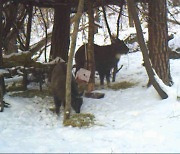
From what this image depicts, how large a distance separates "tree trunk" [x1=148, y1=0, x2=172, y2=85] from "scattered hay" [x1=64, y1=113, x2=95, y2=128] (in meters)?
2.73

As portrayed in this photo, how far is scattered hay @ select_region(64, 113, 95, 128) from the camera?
6.63 meters

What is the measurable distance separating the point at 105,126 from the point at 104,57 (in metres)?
5.16

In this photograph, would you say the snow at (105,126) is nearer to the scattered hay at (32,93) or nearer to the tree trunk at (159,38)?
the scattered hay at (32,93)

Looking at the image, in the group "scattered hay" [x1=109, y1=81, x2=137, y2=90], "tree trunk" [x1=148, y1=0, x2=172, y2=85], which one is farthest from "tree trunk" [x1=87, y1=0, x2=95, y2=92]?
"tree trunk" [x1=148, y1=0, x2=172, y2=85]

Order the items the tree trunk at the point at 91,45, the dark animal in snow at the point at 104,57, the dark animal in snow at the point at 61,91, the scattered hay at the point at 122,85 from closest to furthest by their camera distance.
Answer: the dark animal in snow at the point at 61,91
the tree trunk at the point at 91,45
the scattered hay at the point at 122,85
the dark animal in snow at the point at 104,57

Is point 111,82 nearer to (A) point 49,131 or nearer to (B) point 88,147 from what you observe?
(A) point 49,131

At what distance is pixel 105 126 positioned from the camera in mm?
6680

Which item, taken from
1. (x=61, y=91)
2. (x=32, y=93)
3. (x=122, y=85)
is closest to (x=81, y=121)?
(x=61, y=91)

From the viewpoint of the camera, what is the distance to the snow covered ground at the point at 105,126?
5.43 m

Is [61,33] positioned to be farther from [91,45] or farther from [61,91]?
[61,91]

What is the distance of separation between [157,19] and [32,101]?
3.62 m

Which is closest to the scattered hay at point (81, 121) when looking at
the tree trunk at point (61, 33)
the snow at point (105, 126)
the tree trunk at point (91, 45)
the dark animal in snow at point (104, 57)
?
the snow at point (105, 126)

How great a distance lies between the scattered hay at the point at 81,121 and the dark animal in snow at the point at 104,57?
394 centimetres

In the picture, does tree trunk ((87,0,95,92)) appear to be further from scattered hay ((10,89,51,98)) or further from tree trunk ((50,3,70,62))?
tree trunk ((50,3,70,62))
